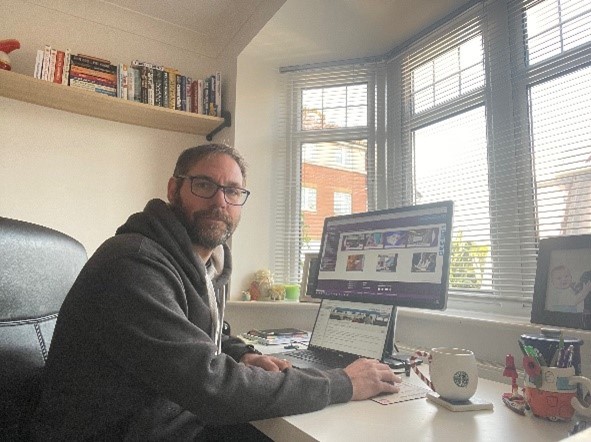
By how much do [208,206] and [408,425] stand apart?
78 centimetres

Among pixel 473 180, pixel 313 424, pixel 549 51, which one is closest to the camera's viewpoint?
pixel 313 424

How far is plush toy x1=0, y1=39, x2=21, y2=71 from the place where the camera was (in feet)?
6.60

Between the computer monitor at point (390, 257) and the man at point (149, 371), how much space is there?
0.28m

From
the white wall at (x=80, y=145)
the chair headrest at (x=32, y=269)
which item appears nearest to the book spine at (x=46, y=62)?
the white wall at (x=80, y=145)

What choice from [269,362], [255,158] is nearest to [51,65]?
[255,158]

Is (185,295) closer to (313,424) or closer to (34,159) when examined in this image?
(313,424)

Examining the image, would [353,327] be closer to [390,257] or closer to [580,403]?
[390,257]

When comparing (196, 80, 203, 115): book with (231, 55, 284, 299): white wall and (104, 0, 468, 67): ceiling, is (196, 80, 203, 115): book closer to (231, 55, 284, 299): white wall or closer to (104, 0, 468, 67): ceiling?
(231, 55, 284, 299): white wall

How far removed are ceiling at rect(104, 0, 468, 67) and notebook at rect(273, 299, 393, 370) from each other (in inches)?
59.7

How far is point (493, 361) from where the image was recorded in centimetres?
133

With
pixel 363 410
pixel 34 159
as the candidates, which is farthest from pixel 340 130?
pixel 363 410

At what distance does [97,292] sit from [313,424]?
51 cm

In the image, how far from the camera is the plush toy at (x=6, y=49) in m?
2.01

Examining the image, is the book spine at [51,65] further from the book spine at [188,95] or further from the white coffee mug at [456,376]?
the white coffee mug at [456,376]
